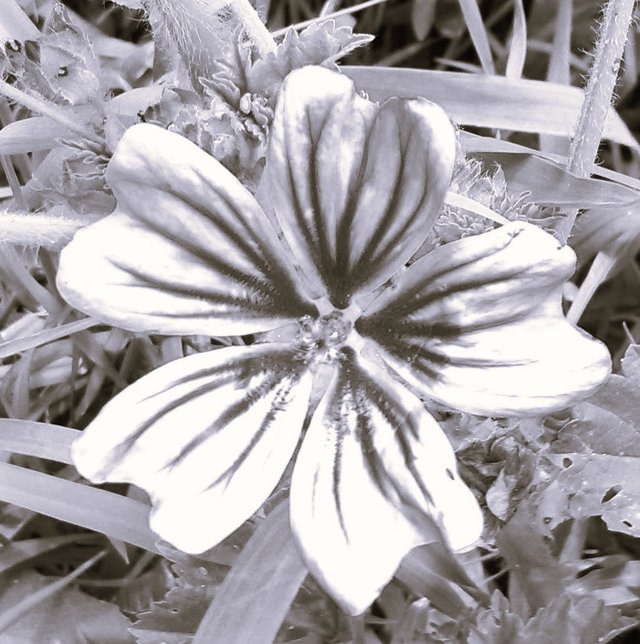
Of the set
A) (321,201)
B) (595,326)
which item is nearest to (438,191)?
(321,201)

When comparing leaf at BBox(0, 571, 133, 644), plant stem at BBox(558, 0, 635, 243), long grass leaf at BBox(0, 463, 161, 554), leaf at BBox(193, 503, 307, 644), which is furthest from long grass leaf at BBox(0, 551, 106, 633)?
plant stem at BBox(558, 0, 635, 243)

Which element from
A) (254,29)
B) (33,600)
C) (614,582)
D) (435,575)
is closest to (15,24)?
(254,29)

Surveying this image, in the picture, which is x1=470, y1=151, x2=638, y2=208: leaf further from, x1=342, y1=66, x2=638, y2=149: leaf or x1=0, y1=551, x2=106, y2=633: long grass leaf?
x1=0, y1=551, x2=106, y2=633: long grass leaf

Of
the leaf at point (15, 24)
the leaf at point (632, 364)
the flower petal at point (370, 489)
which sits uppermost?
the leaf at point (15, 24)

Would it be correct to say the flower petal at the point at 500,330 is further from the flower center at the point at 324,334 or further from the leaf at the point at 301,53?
the leaf at the point at 301,53

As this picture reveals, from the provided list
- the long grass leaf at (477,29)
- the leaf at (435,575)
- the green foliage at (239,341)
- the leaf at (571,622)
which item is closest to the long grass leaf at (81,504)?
the green foliage at (239,341)

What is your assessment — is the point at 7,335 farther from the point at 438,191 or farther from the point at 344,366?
the point at 438,191
